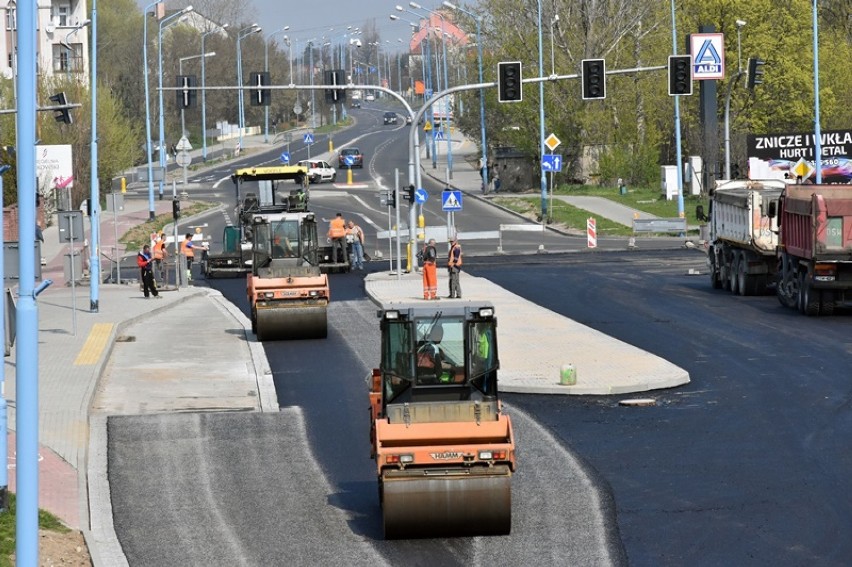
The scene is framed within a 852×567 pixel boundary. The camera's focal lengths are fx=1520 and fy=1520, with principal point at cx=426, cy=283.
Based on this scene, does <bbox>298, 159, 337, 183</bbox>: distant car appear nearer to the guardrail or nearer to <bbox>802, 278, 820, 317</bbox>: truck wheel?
the guardrail

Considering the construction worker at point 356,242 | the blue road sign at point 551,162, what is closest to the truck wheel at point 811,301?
the construction worker at point 356,242

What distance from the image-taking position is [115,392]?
23656 millimetres

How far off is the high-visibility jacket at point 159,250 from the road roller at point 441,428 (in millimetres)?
31307

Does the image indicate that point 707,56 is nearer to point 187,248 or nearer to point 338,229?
point 338,229

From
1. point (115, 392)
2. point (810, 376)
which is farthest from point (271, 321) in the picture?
point (810, 376)

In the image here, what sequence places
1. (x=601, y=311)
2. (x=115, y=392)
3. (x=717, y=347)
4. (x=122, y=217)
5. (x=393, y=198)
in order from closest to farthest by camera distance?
(x=115, y=392) → (x=717, y=347) → (x=601, y=311) → (x=393, y=198) → (x=122, y=217)

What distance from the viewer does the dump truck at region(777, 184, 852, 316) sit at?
31641mm

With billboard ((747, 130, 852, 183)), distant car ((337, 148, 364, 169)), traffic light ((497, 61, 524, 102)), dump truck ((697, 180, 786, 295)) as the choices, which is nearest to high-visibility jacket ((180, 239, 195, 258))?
traffic light ((497, 61, 524, 102))

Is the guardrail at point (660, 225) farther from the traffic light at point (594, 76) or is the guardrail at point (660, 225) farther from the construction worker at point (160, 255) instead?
the construction worker at point (160, 255)

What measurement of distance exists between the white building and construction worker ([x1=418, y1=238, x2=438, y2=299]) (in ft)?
164

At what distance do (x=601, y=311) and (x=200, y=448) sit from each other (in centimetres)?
1639

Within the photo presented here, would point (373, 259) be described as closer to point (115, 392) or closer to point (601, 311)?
point (601, 311)

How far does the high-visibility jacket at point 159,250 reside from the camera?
4519 cm

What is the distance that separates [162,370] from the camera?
26.0 meters
